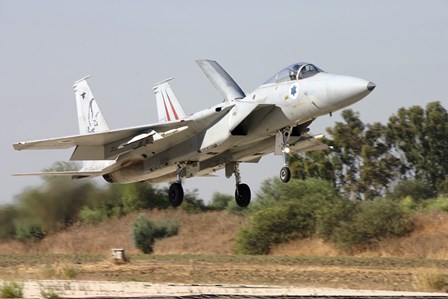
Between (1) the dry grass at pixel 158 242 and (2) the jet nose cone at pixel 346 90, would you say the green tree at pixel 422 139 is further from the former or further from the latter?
(2) the jet nose cone at pixel 346 90

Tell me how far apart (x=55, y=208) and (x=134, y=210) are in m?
5.04

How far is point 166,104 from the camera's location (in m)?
25.0

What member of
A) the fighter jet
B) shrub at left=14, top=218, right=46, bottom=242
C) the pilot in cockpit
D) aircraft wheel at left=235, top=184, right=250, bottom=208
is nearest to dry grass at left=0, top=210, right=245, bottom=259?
shrub at left=14, top=218, right=46, bottom=242

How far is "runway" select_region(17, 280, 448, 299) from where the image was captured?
1523 centimetres

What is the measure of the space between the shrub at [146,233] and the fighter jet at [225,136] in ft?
28.3

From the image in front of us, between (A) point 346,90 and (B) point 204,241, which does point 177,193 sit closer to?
(A) point 346,90

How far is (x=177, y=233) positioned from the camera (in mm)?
32562

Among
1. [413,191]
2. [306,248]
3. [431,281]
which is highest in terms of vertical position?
[413,191]

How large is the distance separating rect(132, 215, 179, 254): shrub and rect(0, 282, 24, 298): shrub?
16505 millimetres

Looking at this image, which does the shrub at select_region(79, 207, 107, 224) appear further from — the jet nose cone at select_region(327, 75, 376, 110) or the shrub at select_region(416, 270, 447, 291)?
the shrub at select_region(416, 270, 447, 291)

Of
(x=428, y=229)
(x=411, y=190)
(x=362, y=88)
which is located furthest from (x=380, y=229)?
(x=411, y=190)

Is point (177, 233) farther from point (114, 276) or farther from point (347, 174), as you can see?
point (347, 174)

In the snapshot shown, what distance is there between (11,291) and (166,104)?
1085cm

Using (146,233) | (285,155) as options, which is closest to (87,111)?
(285,155)
